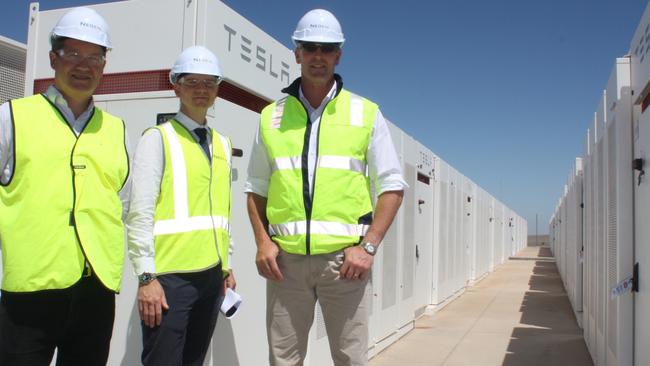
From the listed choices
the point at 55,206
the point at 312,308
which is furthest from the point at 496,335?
the point at 55,206

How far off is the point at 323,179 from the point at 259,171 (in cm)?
35

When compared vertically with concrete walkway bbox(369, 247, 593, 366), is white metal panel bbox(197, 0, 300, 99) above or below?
above

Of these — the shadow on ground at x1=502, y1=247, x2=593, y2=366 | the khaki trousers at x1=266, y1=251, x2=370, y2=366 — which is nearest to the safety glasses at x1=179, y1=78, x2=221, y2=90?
the khaki trousers at x1=266, y1=251, x2=370, y2=366

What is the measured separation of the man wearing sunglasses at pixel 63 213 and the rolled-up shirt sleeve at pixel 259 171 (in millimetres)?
545

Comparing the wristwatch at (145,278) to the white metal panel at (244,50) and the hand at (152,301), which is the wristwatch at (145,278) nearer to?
the hand at (152,301)

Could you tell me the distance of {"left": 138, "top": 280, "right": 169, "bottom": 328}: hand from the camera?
233 cm

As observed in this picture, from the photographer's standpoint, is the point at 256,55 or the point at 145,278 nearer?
the point at 145,278

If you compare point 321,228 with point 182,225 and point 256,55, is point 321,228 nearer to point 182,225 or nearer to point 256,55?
point 182,225

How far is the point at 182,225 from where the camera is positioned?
2.50 m

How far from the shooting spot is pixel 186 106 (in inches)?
105

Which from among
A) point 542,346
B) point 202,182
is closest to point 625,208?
point 202,182

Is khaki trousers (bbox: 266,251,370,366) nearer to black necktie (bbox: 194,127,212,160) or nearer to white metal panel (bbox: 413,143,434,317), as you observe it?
black necktie (bbox: 194,127,212,160)

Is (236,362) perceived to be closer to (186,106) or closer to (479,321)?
(186,106)

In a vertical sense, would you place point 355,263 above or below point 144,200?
below
